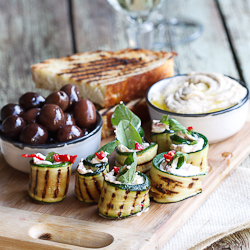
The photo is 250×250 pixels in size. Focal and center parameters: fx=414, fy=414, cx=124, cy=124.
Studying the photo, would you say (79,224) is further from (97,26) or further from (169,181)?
(97,26)

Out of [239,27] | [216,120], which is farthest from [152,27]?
[216,120]

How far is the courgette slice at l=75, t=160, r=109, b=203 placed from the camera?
1.87 m

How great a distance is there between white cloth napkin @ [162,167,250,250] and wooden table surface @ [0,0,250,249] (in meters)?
1.58

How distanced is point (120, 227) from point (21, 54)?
2778 mm

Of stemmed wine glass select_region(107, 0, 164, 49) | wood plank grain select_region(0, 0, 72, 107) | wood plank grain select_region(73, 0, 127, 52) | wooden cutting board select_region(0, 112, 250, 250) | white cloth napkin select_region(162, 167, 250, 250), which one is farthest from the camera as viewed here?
wood plank grain select_region(73, 0, 127, 52)

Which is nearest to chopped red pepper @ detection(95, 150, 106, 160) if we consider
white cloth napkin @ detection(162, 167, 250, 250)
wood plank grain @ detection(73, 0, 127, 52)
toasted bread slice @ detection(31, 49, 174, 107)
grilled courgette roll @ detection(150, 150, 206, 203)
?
grilled courgette roll @ detection(150, 150, 206, 203)

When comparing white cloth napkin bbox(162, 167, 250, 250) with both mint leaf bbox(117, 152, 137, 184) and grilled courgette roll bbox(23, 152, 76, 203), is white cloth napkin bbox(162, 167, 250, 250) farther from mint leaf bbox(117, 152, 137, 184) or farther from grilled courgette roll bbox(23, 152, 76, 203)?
grilled courgette roll bbox(23, 152, 76, 203)

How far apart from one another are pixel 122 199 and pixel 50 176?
1.22 ft

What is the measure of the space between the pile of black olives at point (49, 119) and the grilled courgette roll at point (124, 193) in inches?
16.9

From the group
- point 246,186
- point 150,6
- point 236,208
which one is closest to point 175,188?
point 236,208

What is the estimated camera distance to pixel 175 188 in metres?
1.89

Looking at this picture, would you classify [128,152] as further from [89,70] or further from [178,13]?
[178,13]

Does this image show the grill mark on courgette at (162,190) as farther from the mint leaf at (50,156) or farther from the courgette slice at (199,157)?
the mint leaf at (50,156)

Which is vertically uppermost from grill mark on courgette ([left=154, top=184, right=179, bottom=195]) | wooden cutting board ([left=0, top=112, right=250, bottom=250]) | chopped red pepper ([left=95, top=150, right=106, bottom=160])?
chopped red pepper ([left=95, top=150, right=106, bottom=160])
